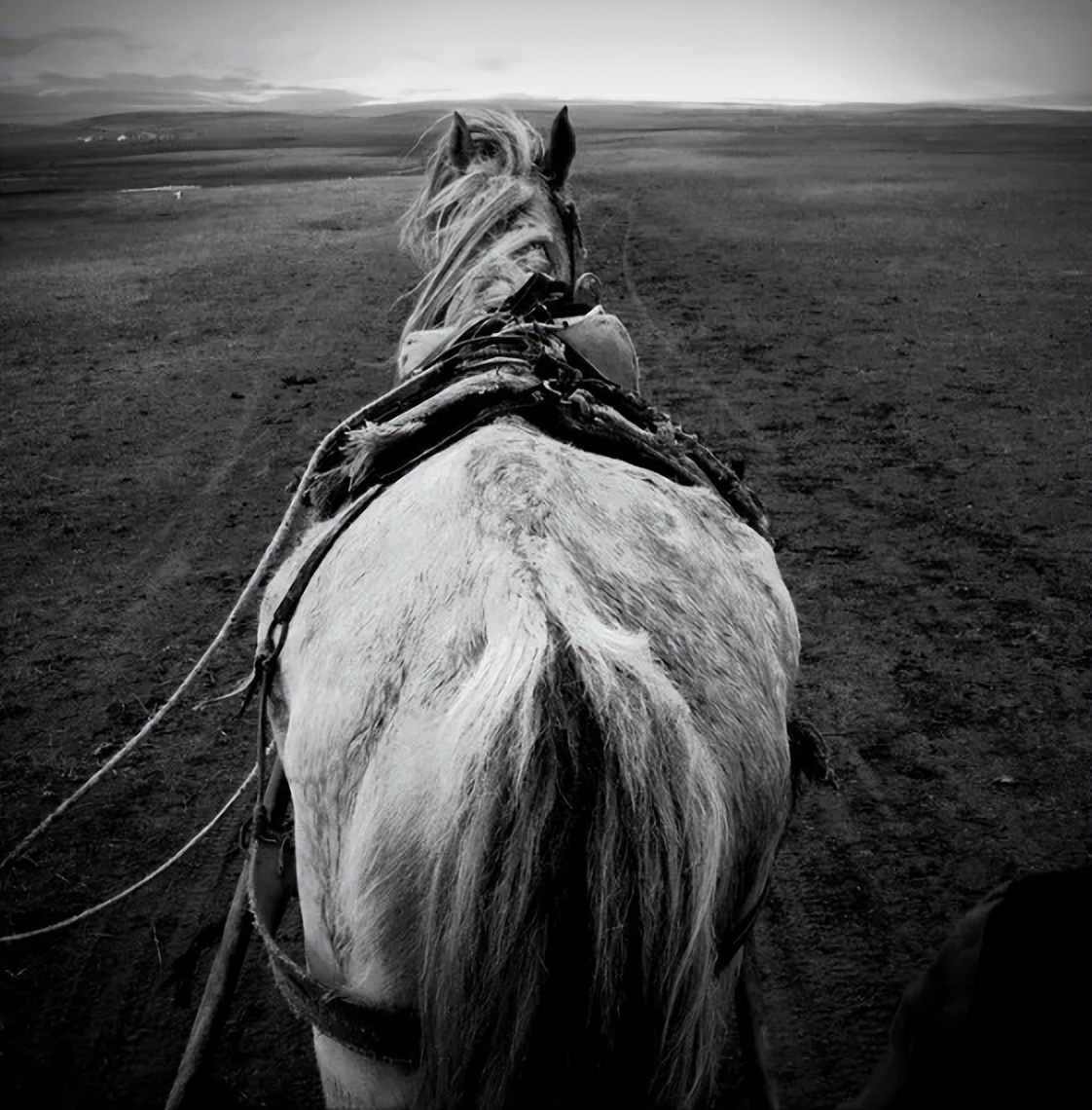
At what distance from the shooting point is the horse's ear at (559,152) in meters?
3.61

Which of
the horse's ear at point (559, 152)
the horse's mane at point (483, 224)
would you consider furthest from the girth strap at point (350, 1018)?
the horse's ear at point (559, 152)

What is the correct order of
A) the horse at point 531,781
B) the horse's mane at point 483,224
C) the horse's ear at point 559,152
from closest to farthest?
the horse at point 531,781 < the horse's mane at point 483,224 < the horse's ear at point 559,152

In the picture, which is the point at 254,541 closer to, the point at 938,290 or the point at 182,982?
the point at 182,982

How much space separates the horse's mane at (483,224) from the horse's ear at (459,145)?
21 mm

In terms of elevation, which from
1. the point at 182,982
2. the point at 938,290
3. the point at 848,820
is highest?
the point at 938,290

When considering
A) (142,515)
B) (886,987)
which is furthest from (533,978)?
(142,515)

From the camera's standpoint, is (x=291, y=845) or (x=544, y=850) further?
(x=291, y=845)

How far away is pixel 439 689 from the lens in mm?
1126

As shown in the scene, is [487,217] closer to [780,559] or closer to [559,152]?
[559,152]

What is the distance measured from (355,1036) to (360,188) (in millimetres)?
22744

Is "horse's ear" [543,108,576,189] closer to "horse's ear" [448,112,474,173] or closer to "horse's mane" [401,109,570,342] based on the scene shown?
"horse's mane" [401,109,570,342]

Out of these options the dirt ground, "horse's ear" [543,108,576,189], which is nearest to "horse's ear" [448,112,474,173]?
"horse's ear" [543,108,576,189]

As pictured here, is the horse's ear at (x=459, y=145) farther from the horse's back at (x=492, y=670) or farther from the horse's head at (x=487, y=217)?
the horse's back at (x=492, y=670)

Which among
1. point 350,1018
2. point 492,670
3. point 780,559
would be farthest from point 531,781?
point 780,559
